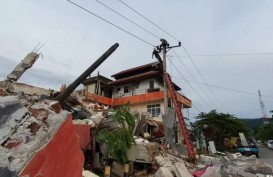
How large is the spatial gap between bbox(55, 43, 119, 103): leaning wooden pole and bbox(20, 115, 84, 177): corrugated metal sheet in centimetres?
298

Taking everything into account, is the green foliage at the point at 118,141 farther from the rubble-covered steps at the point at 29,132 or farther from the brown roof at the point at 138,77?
the brown roof at the point at 138,77

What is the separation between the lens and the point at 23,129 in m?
4.15

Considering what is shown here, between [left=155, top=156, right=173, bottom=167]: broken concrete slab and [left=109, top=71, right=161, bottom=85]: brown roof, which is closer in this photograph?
[left=155, top=156, right=173, bottom=167]: broken concrete slab

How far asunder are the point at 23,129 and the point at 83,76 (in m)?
4.16

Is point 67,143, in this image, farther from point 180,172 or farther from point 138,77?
point 138,77

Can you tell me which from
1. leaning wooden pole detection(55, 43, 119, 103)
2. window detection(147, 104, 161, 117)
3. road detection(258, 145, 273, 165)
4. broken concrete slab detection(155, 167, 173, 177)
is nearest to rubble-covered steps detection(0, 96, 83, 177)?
leaning wooden pole detection(55, 43, 119, 103)

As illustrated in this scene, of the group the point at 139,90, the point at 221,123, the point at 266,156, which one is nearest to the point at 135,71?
the point at 139,90

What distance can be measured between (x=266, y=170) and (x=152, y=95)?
1937 centimetres

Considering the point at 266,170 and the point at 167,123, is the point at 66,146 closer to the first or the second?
the point at 266,170

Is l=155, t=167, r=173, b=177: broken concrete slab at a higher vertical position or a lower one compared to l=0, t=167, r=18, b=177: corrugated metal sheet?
lower

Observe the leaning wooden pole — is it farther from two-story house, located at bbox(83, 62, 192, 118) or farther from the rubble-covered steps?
two-story house, located at bbox(83, 62, 192, 118)

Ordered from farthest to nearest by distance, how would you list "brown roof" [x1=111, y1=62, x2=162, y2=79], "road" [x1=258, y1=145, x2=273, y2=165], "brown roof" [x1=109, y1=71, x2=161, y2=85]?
"brown roof" [x1=111, y1=62, x2=162, y2=79], "brown roof" [x1=109, y1=71, x2=161, y2=85], "road" [x1=258, y1=145, x2=273, y2=165]

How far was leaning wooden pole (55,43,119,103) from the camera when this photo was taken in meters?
7.91

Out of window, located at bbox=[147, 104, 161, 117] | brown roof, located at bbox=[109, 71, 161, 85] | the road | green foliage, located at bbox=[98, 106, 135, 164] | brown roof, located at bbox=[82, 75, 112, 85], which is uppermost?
brown roof, located at bbox=[82, 75, 112, 85]
